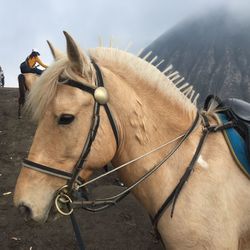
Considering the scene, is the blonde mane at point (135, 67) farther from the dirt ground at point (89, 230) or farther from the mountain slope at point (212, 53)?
the mountain slope at point (212, 53)

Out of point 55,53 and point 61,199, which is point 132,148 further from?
point 55,53

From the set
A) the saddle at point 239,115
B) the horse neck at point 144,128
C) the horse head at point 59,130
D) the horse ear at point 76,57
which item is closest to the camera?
the horse ear at point 76,57

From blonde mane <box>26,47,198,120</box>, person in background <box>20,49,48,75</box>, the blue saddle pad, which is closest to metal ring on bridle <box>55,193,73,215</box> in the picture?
blonde mane <box>26,47,198,120</box>

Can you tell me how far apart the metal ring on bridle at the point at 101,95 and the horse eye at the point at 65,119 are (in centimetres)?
27

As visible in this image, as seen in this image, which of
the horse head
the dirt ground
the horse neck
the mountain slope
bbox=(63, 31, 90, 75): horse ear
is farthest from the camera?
the mountain slope

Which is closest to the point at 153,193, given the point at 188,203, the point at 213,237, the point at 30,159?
the point at 188,203

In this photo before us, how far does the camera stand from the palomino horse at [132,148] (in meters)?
3.15

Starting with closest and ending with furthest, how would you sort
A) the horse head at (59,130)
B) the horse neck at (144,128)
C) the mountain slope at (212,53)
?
the horse head at (59,130) → the horse neck at (144,128) → the mountain slope at (212,53)

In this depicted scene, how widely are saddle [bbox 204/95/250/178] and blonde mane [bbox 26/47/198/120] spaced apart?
34 cm

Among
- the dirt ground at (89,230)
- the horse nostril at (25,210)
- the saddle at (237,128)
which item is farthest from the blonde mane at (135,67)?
the dirt ground at (89,230)

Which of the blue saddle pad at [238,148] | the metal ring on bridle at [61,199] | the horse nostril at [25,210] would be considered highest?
the blue saddle pad at [238,148]

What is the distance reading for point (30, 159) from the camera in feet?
10.4

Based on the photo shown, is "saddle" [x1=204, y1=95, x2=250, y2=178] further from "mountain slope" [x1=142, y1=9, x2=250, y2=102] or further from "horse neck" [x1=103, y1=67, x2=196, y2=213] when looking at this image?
"mountain slope" [x1=142, y1=9, x2=250, y2=102]

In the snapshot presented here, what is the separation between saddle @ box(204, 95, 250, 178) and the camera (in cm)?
345
